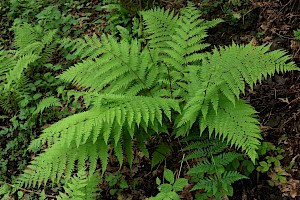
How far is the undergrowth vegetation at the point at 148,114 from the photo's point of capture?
10.4ft

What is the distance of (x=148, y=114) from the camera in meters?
3.08

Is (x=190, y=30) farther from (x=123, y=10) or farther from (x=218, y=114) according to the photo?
(x=123, y=10)

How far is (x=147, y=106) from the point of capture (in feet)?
10.5

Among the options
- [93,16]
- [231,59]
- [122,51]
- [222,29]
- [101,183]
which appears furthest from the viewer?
[93,16]

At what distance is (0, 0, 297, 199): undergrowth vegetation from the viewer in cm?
318

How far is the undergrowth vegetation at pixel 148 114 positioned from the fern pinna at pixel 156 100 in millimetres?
11

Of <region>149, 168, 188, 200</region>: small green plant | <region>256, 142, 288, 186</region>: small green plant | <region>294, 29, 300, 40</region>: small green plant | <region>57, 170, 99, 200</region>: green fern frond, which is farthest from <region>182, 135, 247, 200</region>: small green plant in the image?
<region>294, 29, 300, 40</region>: small green plant

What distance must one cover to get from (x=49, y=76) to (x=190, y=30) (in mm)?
2480

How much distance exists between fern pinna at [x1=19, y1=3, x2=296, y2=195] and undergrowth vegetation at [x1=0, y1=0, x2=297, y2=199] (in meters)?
0.01

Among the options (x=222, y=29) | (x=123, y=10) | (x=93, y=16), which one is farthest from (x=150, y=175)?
(x=93, y=16)

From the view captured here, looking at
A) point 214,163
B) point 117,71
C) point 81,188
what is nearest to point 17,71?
point 117,71

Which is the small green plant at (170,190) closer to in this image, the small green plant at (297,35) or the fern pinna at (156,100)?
the fern pinna at (156,100)

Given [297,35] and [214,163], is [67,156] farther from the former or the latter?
[297,35]

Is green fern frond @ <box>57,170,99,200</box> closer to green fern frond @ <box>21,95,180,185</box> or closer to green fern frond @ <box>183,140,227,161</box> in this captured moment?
green fern frond @ <box>21,95,180,185</box>
